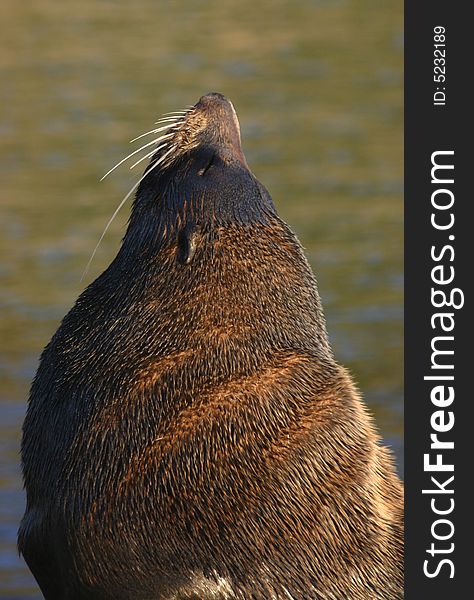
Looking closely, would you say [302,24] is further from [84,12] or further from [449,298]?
[449,298]

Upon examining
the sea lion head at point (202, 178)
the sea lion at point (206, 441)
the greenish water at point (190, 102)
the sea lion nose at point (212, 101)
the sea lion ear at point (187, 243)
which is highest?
the greenish water at point (190, 102)

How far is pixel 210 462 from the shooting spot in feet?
16.4

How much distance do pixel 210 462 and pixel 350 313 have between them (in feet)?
18.2

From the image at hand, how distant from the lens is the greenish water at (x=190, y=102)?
399 inches

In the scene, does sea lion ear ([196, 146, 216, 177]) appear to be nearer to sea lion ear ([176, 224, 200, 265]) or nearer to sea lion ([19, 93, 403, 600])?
sea lion ([19, 93, 403, 600])

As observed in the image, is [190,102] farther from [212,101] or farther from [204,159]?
[204,159]

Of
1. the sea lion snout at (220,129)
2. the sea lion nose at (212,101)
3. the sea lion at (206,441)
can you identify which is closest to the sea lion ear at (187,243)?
the sea lion at (206,441)

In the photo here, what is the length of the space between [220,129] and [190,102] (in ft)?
30.8

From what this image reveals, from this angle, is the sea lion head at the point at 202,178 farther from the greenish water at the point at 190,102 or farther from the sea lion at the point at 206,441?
the greenish water at the point at 190,102

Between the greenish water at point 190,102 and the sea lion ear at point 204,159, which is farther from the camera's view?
the greenish water at point 190,102

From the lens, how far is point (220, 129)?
→ 5.85 metres

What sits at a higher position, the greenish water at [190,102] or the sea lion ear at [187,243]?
the greenish water at [190,102]

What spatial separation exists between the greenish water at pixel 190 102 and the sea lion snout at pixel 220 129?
8.00 ft

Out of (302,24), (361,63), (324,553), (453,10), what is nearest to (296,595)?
(324,553)
